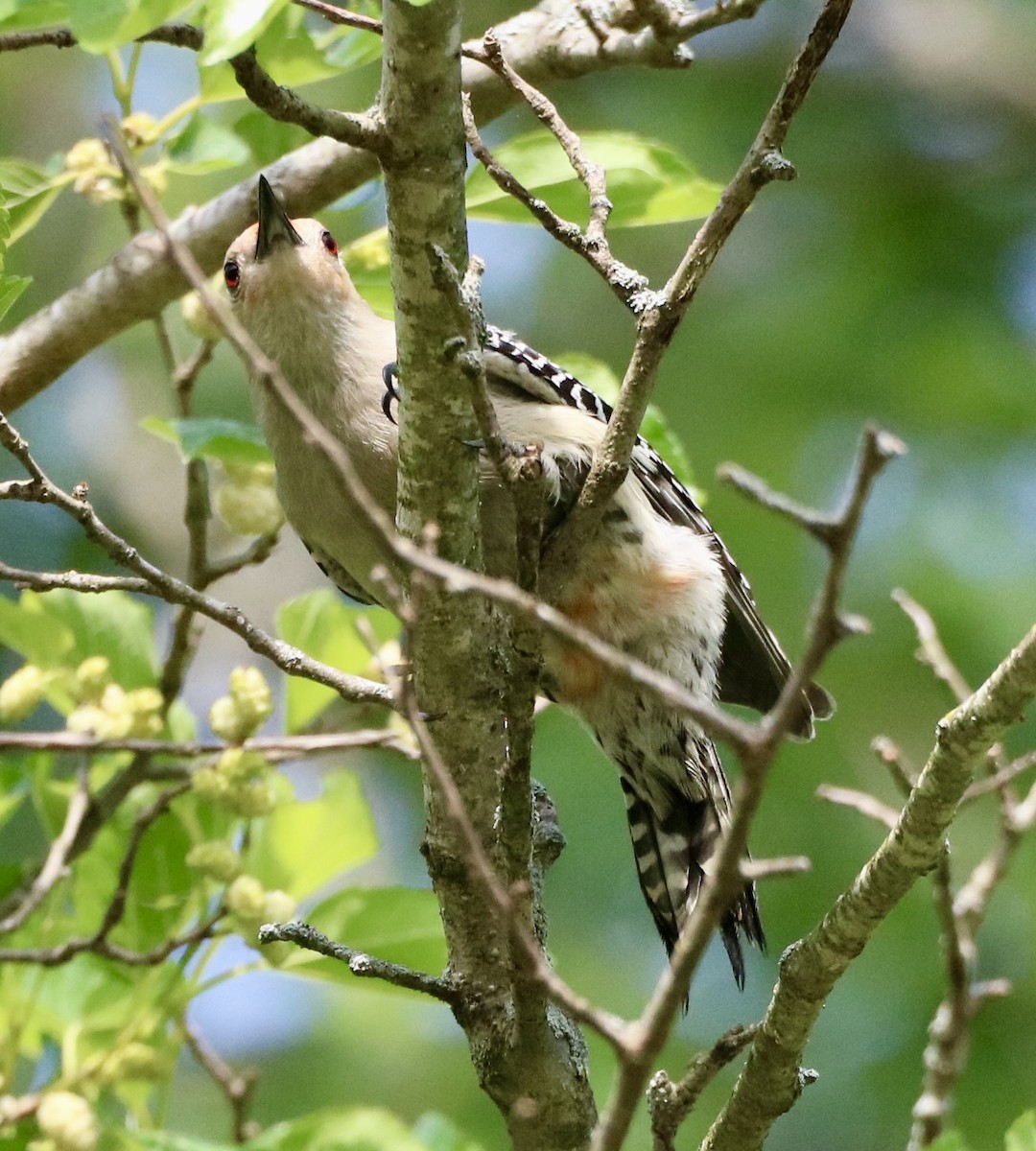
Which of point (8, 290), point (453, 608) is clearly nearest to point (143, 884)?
point (453, 608)

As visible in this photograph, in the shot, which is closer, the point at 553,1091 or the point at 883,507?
the point at 553,1091

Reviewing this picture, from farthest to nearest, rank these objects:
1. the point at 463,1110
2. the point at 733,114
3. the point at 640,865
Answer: the point at 733,114, the point at 463,1110, the point at 640,865

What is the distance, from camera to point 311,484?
13.3 ft

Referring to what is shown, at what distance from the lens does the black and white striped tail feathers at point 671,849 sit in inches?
178

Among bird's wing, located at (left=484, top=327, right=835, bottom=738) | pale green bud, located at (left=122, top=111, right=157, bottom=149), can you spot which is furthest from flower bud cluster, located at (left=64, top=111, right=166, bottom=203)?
bird's wing, located at (left=484, top=327, right=835, bottom=738)

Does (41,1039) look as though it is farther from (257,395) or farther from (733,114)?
(733,114)

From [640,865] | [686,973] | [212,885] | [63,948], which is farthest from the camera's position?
[640,865]

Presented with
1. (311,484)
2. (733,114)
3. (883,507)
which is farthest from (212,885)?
(733,114)

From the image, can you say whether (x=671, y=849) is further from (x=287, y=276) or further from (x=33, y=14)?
(x=33, y=14)

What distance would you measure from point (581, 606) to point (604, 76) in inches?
221

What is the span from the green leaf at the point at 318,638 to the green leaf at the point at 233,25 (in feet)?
6.45

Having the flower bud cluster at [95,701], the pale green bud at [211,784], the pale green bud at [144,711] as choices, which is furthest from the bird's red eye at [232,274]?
the pale green bud at [211,784]

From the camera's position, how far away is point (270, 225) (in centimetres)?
413

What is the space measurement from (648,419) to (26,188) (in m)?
1.68
